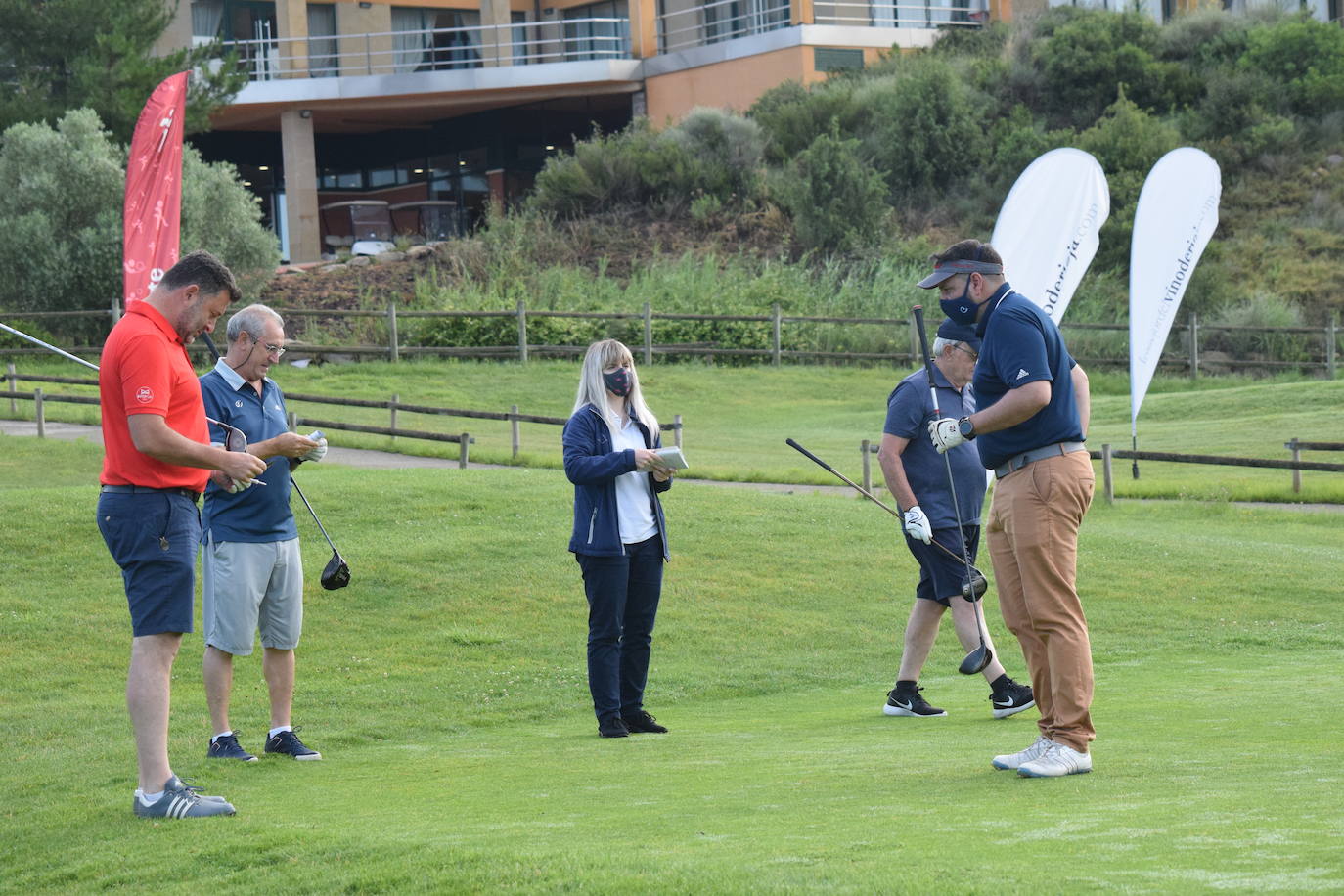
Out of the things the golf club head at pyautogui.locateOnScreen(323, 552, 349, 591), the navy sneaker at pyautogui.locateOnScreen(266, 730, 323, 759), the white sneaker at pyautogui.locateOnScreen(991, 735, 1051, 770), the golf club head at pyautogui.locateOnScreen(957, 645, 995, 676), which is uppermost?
the golf club head at pyautogui.locateOnScreen(323, 552, 349, 591)

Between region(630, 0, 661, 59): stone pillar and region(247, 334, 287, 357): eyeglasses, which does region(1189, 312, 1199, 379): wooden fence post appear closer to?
region(630, 0, 661, 59): stone pillar

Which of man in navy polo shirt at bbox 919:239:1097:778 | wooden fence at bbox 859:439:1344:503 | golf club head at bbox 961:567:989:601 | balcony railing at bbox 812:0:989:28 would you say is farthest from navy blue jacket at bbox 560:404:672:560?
balcony railing at bbox 812:0:989:28

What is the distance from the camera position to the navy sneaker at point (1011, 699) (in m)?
8.12

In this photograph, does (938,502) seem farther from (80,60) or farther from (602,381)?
(80,60)

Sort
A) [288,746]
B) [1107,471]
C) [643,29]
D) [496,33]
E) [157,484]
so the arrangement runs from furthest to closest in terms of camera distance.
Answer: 1. [496,33]
2. [643,29]
3. [1107,471]
4. [288,746]
5. [157,484]

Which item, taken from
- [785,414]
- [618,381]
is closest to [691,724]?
[618,381]

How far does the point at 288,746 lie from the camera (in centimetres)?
752

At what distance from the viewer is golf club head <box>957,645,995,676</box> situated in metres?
8.01

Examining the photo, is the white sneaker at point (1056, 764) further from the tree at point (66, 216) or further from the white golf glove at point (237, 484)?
the tree at point (66, 216)

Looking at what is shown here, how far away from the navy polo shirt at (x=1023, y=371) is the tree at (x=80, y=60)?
33.2 meters

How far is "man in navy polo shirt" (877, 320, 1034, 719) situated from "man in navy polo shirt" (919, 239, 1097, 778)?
174 cm

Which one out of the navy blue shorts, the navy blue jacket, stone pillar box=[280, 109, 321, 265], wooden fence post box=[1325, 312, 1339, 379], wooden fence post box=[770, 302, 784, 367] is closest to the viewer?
the navy blue shorts

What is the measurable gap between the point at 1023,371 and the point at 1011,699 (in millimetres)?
2687

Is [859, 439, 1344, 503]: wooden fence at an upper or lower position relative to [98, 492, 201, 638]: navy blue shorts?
lower
